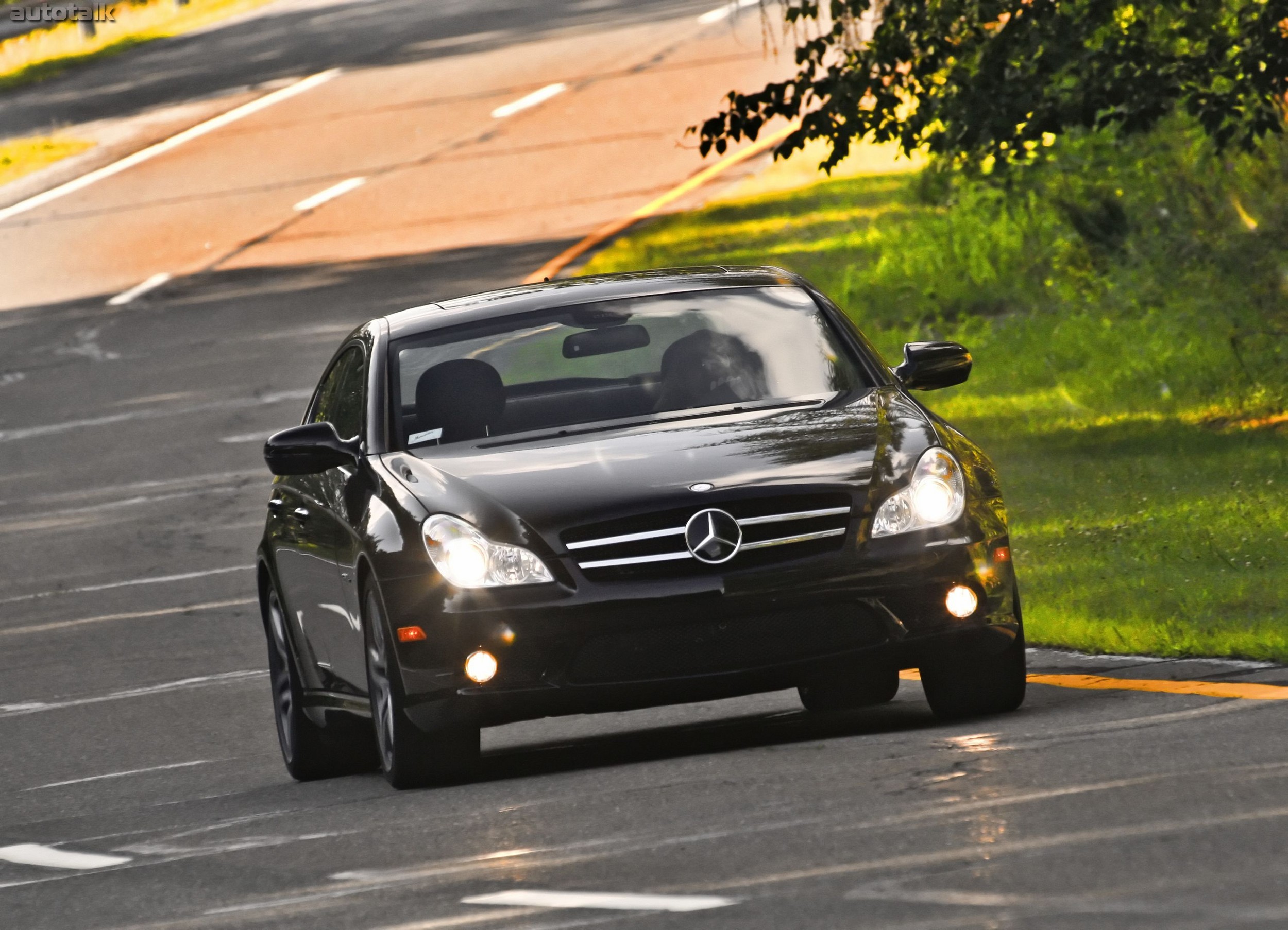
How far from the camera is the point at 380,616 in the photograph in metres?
8.65

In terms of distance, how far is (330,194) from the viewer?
35.1m

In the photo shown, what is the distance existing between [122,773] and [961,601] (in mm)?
3741

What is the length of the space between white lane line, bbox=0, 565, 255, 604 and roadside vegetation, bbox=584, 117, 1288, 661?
16.8 ft

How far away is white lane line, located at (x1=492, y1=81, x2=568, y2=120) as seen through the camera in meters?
38.8

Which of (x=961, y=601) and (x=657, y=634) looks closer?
(x=657, y=634)

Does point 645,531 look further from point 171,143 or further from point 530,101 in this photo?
point 171,143

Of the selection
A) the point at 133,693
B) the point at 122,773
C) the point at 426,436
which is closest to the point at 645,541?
the point at 426,436

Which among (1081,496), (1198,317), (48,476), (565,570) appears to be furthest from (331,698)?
(48,476)

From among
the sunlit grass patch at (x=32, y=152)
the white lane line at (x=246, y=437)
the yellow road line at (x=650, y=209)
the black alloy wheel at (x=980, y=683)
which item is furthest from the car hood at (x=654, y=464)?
the sunlit grass patch at (x=32, y=152)

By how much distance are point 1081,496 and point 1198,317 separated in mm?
4050

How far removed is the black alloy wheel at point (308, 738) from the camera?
1007 centimetres

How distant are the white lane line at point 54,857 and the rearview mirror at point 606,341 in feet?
7.91

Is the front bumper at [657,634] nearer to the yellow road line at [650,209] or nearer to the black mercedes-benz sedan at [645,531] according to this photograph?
the black mercedes-benz sedan at [645,531]

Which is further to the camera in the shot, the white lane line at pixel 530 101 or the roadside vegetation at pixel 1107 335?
the white lane line at pixel 530 101
